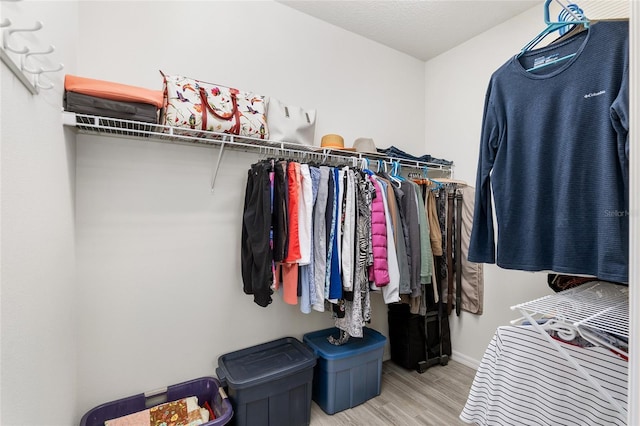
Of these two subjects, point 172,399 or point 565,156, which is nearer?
point 565,156

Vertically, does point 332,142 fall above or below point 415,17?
below

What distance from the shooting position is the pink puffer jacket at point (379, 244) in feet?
5.98

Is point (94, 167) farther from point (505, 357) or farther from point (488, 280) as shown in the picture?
point (488, 280)

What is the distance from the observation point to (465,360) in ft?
8.62

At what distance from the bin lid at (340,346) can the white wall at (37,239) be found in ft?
4.41

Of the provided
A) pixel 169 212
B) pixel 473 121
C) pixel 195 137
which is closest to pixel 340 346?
pixel 169 212

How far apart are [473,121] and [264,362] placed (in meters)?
2.55

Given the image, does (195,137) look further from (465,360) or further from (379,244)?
(465,360)

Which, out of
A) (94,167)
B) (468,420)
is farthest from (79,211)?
(468,420)

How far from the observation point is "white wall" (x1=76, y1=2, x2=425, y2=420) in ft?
5.28

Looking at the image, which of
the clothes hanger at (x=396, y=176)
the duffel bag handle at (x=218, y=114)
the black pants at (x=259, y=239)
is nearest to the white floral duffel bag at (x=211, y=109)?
the duffel bag handle at (x=218, y=114)

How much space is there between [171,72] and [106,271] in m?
1.24

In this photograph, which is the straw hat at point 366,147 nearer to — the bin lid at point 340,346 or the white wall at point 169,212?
the white wall at point 169,212

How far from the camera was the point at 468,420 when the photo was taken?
101 cm
